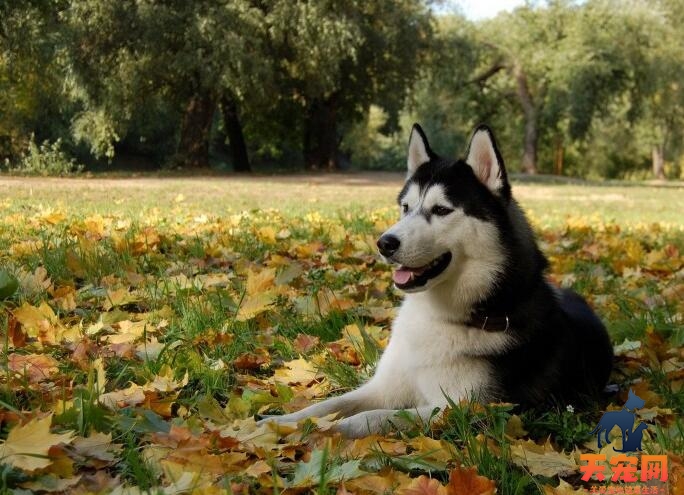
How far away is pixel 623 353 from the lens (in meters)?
3.37

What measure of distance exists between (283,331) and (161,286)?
3.39ft

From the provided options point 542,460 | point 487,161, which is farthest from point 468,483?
point 487,161

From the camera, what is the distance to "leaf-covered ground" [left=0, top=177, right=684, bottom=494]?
6.24 feet

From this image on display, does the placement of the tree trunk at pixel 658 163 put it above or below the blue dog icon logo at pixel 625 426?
above

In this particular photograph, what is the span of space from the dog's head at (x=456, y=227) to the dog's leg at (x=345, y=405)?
0.44m

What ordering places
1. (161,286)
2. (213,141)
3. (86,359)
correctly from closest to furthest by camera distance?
(86,359)
(161,286)
(213,141)

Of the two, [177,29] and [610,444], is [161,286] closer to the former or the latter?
[610,444]

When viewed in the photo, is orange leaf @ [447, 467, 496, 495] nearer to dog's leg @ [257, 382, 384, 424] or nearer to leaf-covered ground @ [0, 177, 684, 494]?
leaf-covered ground @ [0, 177, 684, 494]

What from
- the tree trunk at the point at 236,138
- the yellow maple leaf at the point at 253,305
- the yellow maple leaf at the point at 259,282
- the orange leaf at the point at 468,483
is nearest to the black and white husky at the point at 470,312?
the orange leaf at the point at 468,483

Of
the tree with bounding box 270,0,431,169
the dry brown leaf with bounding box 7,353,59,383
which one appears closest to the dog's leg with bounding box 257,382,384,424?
the dry brown leaf with bounding box 7,353,59,383

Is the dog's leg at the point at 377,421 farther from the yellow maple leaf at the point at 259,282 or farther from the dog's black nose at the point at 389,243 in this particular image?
the yellow maple leaf at the point at 259,282

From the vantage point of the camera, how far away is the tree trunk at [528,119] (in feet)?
116

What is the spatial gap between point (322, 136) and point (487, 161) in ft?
89.2

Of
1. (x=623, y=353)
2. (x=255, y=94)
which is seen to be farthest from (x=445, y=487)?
(x=255, y=94)
